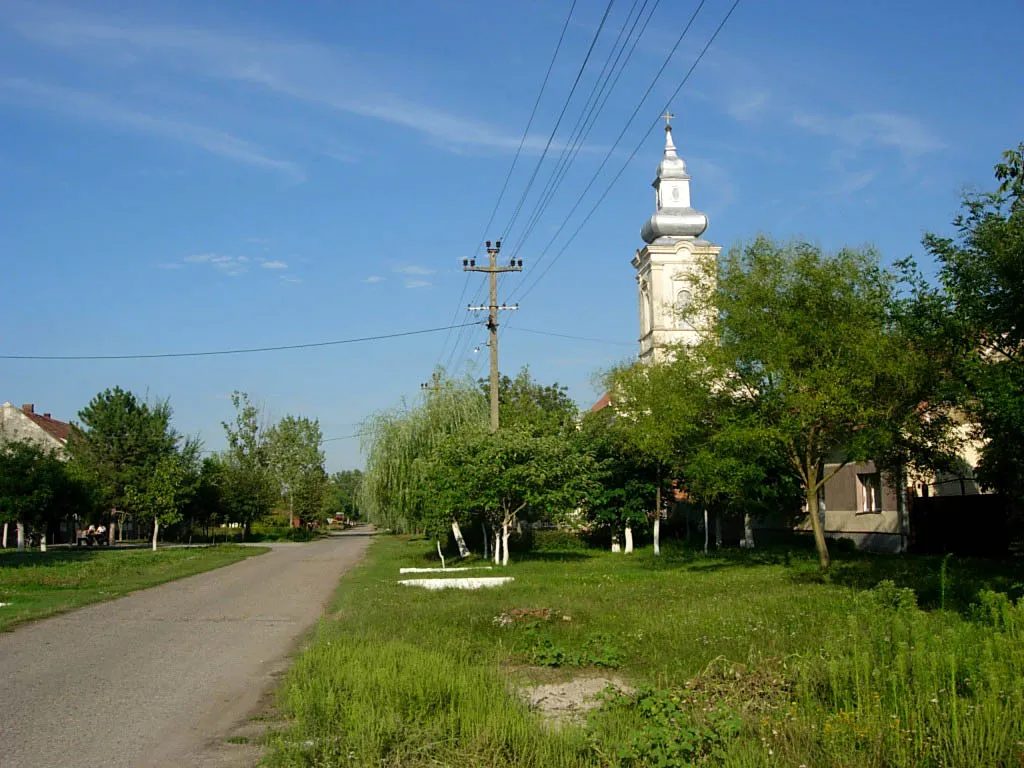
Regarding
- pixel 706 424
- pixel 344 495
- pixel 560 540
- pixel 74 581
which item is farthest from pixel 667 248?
pixel 344 495

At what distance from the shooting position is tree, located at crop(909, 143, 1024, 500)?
13398 mm

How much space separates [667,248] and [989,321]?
38.5 meters

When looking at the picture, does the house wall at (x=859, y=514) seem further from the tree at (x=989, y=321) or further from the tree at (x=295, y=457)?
the tree at (x=295, y=457)

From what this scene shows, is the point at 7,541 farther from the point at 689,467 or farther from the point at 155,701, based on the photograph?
the point at 155,701

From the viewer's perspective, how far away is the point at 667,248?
176ft

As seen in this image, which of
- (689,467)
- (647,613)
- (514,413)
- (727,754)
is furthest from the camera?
(514,413)

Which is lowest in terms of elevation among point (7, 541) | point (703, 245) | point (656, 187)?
point (7, 541)

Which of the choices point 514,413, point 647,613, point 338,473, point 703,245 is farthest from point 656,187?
point 338,473

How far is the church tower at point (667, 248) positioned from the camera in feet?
175

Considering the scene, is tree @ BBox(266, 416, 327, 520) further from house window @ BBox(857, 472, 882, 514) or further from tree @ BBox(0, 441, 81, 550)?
house window @ BBox(857, 472, 882, 514)

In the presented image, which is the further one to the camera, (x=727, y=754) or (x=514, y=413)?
(x=514, y=413)

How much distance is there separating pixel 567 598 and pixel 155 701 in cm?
991

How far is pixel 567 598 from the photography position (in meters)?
17.8

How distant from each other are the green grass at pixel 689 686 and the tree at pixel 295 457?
62684mm
